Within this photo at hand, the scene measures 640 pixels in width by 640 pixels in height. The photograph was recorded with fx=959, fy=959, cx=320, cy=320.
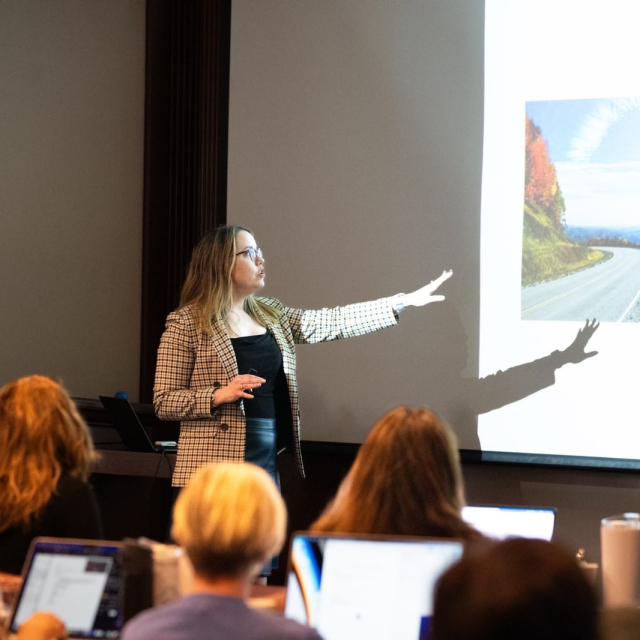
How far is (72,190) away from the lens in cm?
545

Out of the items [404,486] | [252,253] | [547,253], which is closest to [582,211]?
[547,253]

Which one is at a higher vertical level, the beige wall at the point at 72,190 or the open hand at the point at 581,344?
the beige wall at the point at 72,190

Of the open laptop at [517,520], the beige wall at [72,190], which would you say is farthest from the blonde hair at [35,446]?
the beige wall at [72,190]

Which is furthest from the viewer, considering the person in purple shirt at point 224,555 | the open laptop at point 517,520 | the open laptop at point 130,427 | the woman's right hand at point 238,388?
the open laptop at point 130,427

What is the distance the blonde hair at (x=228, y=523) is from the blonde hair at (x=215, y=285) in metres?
1.94

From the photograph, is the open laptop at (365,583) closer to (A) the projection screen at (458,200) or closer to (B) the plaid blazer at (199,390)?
(B) the plaid blazer at (199,390)

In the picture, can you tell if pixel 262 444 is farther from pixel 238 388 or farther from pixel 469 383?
pixel 469 383

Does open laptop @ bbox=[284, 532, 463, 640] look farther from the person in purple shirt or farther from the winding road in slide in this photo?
the winding road in slide

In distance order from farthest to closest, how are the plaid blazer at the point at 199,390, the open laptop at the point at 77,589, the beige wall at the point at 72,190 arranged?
the beige wall at the point at 72,190 → the plaid blazer at the point at 199,390 → the open laptop at the point at 77,589

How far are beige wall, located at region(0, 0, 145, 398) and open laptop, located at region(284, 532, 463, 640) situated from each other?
3.95 meters

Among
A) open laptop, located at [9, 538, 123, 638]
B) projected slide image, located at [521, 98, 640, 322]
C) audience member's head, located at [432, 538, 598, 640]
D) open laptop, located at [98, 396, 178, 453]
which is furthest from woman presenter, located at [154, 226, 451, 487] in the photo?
audience member's head, located at [432, 538, 598, 640]

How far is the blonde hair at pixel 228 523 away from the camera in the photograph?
1455 millimetres

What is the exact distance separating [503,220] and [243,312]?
131 centimetres

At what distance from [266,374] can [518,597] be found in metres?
2.49
